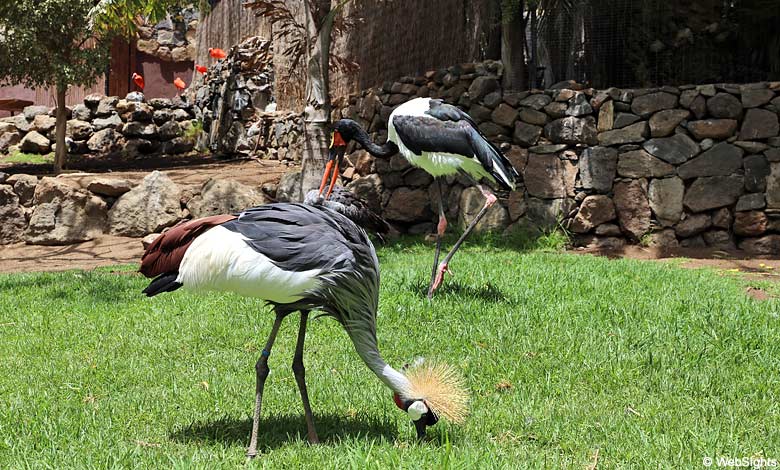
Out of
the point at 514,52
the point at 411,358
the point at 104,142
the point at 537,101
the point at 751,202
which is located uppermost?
the point at 514,52

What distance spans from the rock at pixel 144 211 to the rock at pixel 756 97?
843 centimetres

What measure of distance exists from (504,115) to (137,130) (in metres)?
12.6

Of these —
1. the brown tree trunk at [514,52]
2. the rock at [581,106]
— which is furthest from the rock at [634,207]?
the brown tree trunk at [514,52]

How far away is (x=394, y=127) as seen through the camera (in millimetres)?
6973

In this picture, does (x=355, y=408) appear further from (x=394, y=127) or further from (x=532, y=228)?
(x=532, y=228)

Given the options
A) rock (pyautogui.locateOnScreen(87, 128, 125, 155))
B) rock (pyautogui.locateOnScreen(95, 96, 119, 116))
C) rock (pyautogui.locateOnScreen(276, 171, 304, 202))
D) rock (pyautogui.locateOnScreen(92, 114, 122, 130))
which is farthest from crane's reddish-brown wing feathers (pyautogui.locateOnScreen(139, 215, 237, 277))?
rock (pyautogui.locateOnScreen(95, 96, 119, 116))

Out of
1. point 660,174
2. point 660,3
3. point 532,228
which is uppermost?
point 660,3

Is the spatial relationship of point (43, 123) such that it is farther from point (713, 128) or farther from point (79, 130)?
point (713, 128)

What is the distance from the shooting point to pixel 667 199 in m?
9.62

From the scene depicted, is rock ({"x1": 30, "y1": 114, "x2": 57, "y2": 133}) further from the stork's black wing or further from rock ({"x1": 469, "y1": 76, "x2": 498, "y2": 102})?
the stork's black wing

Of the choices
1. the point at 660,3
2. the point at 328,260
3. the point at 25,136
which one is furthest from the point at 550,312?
the point at 25,136

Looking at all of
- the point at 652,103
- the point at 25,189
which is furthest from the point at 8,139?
the point at 652,103

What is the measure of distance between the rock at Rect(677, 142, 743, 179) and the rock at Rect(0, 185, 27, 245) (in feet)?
32.8

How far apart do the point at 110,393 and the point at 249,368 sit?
0.84 metres
